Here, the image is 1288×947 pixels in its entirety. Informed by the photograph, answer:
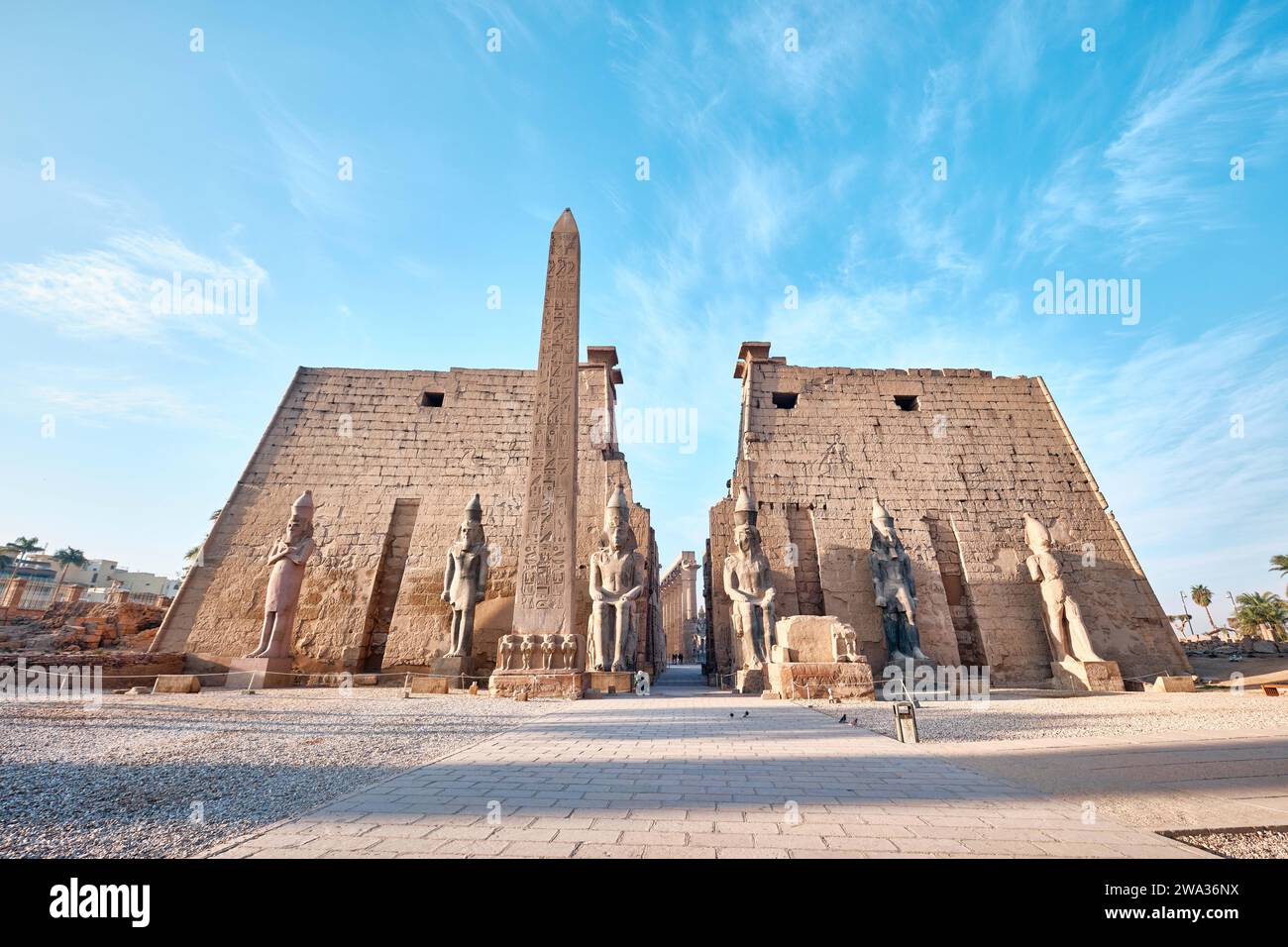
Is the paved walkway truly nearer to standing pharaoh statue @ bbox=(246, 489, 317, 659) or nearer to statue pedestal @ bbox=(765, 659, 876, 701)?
statue pedestal @ bbox=(765, 659, 876, 701)

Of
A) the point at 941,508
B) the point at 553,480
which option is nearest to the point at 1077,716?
the point at 553,480

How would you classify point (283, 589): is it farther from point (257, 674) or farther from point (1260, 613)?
point (1260, 613)

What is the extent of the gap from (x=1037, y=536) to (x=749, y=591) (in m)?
6.26

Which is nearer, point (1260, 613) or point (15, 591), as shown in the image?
point (15, 591)

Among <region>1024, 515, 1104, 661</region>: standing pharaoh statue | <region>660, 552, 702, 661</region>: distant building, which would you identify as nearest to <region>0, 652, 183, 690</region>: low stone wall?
<region>1024, 515, 1104, 661</region>: standing pharaoh statue

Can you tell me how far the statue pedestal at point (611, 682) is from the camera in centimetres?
969

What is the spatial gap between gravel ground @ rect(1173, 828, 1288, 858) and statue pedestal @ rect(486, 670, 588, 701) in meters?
6.97

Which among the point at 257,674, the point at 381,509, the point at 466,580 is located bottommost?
the point at 257,674

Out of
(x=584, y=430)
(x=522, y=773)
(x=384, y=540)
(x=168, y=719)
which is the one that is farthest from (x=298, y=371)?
(x=522, y=773)

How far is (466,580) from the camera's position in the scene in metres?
Result: 10.3

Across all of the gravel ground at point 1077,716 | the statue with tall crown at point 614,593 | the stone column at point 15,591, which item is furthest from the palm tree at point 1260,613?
the stone column at point 15,591

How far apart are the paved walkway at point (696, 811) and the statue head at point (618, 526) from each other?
669cm
